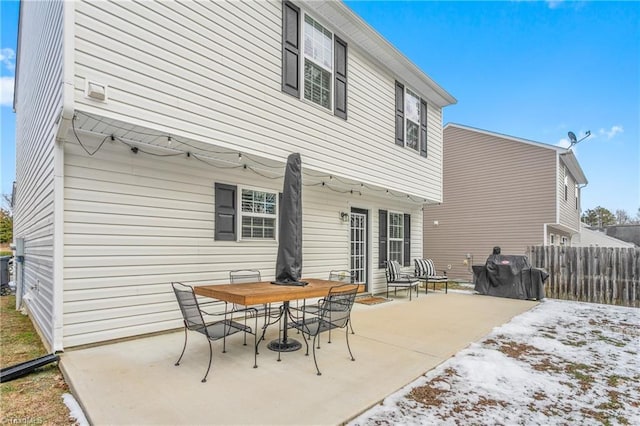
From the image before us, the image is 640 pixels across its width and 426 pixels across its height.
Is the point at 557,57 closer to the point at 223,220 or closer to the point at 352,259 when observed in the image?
the point at 352,259

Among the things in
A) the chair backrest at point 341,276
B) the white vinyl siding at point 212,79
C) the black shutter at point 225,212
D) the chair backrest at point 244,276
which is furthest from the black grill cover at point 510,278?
the black shutter at point 225,212

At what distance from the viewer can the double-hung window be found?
6234 mm

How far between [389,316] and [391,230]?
3838mm

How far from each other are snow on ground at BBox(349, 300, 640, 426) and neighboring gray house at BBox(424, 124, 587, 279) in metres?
7.85

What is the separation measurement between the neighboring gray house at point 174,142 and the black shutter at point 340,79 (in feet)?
0.11

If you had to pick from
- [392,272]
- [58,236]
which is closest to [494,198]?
[392,272]

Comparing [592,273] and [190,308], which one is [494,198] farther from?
[190,308]

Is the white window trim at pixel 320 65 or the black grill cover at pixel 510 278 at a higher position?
the white window trim at pixel 320 65

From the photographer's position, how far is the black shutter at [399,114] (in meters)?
8.62

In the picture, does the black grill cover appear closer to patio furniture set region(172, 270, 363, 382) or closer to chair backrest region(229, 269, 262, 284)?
patio furniture set region(172, 270, 363, 382)

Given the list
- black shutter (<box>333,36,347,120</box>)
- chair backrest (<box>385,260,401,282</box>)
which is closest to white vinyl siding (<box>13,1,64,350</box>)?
black shutter (<box>333,36,347,120</box>)

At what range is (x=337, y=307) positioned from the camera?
3.93m

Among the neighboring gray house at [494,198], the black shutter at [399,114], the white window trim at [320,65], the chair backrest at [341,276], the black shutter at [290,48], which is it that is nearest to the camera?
the chair backrest at [341,276]

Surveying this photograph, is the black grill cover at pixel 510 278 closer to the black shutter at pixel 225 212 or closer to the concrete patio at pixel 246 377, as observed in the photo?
the concrete patio at pixel 246 377
